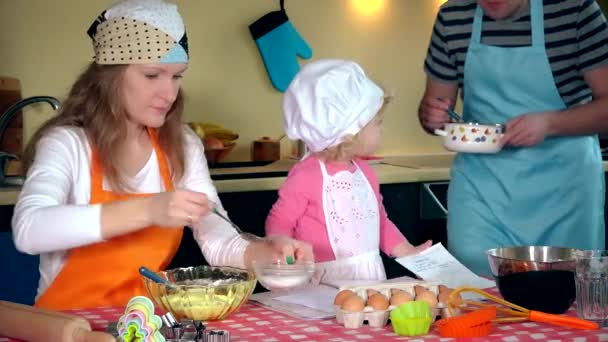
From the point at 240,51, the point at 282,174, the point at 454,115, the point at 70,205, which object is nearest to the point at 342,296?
the point at 70,205

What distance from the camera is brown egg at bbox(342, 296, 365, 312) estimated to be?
1626 millimetres

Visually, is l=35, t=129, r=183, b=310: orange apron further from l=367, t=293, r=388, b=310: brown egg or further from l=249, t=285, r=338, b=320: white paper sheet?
l=367, t=293, r=388, b=310: brown egg

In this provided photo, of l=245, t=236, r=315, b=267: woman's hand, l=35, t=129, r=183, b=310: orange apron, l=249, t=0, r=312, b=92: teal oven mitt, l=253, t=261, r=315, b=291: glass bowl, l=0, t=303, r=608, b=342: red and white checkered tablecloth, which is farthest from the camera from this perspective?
l=249, t=0, r=312, b=92: teal oven mitt

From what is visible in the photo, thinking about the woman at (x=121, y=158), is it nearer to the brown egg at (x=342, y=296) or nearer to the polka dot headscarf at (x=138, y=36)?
the polka dot headscarf at (x=138, y=36)

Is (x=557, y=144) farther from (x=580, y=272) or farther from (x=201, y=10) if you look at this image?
(x=201, y=10)

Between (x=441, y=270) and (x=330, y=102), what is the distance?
578 mm

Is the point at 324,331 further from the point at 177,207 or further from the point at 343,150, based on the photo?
the point at 343,150

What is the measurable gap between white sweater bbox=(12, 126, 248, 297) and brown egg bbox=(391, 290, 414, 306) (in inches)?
19.7

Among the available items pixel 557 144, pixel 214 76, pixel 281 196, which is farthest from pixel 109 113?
pixel 214 76

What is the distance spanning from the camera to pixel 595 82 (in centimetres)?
249

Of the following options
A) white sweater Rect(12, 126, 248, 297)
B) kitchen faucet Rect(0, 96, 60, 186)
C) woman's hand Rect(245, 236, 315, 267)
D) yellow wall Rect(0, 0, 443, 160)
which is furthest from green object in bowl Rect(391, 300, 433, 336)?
yellow wall Rect(0, 0, 443, 160)

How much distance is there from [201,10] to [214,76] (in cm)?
24

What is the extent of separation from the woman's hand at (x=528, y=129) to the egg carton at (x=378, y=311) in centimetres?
81

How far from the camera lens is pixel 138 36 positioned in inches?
83.5
